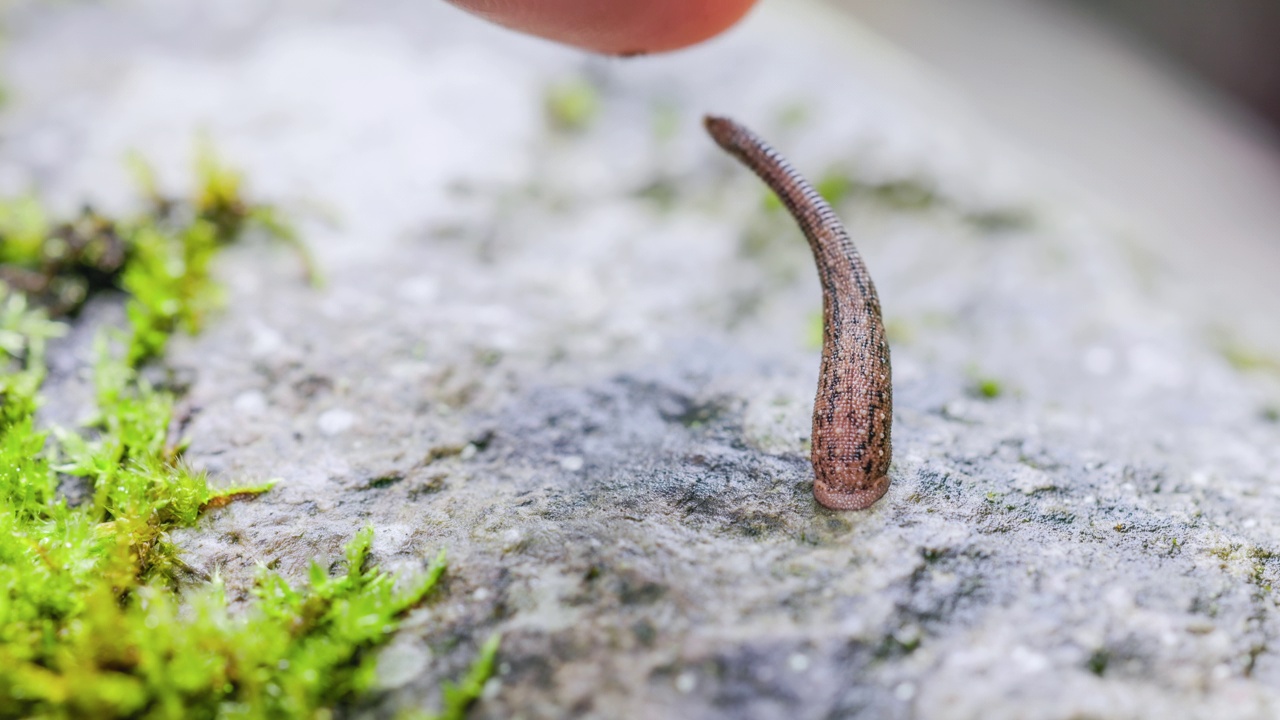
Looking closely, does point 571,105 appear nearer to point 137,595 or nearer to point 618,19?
point 618,19

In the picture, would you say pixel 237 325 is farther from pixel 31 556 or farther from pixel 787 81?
pixel 787 81

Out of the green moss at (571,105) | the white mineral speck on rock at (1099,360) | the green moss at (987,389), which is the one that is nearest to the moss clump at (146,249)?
the green moss at (571,105)

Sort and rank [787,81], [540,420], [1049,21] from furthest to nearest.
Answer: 1. [1049,21]
2. [787,81]
3. [540,420]

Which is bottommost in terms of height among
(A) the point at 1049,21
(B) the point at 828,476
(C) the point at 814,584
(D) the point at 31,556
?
(D) the point at 31,556

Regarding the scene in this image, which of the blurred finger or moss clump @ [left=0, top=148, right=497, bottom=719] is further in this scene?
the blurred finger

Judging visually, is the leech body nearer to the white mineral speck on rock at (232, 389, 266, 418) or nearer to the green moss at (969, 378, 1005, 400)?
the green moss at (969, 378, 1005, 400)

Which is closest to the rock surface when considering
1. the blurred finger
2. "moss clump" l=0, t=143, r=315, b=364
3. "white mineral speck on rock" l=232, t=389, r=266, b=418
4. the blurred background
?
"white mineral speck on rock" l=232, t=389, r=266, b=418

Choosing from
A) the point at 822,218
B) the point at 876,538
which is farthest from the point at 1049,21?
the point at 876,538
